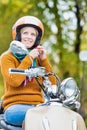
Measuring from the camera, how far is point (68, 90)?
4.65 meters

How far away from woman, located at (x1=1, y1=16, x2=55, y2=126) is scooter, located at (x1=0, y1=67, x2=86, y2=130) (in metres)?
0.11

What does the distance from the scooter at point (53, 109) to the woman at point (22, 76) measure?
0.11 m

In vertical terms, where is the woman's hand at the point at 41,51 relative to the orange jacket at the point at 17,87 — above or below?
above

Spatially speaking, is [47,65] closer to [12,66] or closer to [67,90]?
[12,66]

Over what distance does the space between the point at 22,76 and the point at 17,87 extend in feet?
0.59

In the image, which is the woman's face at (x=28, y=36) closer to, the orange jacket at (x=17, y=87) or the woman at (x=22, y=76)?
the woman at (x=22, y=76)

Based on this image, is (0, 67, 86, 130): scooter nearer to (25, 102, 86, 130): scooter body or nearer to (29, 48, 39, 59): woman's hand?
(25, 102, 86, 130): scooter body

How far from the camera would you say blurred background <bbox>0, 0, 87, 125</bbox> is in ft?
53.7

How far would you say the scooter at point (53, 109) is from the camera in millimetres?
4332

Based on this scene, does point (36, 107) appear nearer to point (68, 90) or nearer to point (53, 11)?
point (68, 90)

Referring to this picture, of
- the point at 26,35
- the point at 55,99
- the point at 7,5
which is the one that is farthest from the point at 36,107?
the point at 7,5

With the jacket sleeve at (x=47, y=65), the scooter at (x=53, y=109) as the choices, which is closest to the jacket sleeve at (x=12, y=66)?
the scooter at (x=53, y=109)

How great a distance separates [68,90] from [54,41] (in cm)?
1295

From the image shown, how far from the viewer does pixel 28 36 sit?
16.6 feet
